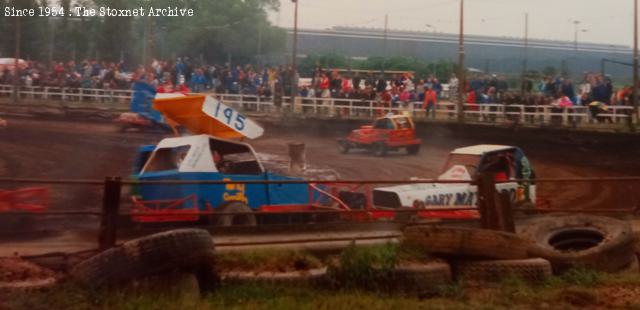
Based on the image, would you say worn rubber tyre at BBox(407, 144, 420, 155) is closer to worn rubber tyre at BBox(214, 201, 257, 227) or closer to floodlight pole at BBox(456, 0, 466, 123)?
floodlight pole at BBox(456, 0, 466, 123)

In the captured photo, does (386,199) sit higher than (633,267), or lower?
higher

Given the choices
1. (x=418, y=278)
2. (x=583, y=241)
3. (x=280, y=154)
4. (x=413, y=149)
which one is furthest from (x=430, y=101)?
(x=418, y=278)

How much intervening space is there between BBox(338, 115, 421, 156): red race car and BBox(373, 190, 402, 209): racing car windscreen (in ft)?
32.6

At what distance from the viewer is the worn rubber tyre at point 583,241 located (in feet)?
28.5

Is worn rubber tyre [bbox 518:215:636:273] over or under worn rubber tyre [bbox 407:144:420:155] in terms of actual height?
under

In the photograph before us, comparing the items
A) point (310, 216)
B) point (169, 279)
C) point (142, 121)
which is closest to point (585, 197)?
point (310, 216)

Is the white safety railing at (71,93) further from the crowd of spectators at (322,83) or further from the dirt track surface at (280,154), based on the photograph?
the dirt track surface at (280,154)

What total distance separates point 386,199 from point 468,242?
16.2 ft

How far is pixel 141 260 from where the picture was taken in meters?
6.73

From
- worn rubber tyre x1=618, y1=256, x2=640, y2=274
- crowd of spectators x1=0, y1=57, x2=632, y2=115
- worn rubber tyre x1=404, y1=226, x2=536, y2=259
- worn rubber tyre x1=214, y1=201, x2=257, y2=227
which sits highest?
crowd of spectators x1=0, y1=57, x2=632, y2=115

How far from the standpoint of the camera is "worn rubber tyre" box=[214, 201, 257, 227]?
10575mm

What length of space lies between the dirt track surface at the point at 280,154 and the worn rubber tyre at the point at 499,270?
11.5m

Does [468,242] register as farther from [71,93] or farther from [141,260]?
[71,93]

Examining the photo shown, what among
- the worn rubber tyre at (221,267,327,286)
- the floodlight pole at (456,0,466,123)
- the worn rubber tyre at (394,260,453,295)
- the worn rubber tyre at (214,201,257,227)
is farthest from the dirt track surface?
the worn rubber tyre at (394,260,453,295)
